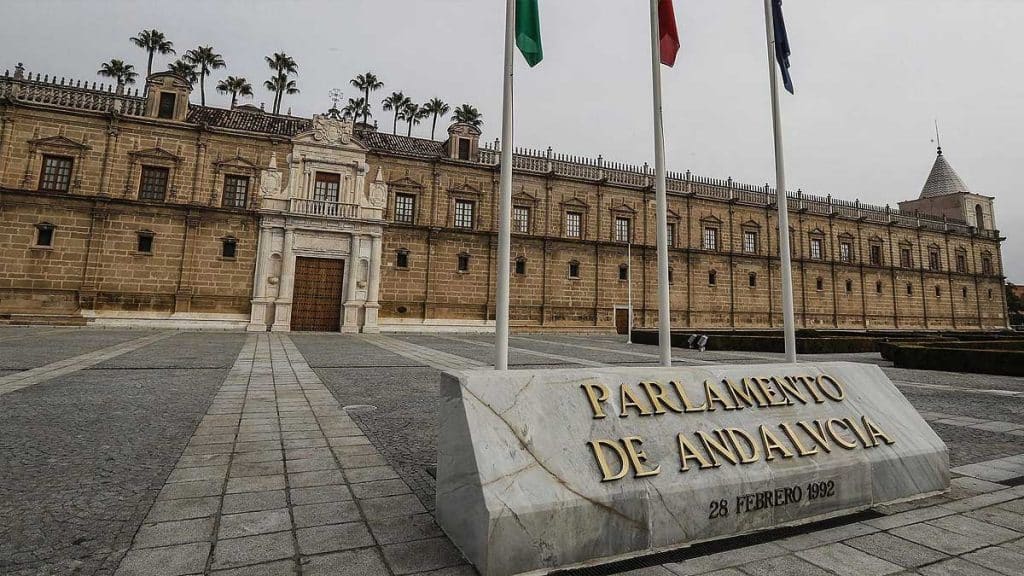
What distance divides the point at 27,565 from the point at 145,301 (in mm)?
24889

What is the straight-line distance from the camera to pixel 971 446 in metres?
5.18

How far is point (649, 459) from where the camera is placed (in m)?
3.13

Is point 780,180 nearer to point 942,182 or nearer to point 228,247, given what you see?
point 228,247

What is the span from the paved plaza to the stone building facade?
58.0ft

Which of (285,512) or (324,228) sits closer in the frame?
(285,512)

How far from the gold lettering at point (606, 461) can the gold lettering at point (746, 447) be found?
0.94 metres

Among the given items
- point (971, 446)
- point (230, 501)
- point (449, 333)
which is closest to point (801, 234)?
point (449, 333)

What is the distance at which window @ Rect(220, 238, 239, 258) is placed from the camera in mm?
23453

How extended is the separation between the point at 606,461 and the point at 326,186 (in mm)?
25802

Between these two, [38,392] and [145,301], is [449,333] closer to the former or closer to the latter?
[145,301]

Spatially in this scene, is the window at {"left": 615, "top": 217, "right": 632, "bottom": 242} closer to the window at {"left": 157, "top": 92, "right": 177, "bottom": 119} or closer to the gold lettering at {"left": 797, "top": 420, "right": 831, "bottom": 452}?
the window at {"left": 157, "top": 92, "right": 177, "bottom": 119}

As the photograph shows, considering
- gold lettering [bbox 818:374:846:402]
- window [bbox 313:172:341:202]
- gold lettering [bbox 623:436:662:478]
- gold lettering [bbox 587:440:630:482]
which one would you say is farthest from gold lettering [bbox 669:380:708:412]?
window [bbox 313:172:341:202]

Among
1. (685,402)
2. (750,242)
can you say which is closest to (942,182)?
(750,242)

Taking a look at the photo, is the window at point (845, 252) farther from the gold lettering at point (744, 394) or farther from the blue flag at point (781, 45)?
the gold lettering at point (744, 394)
